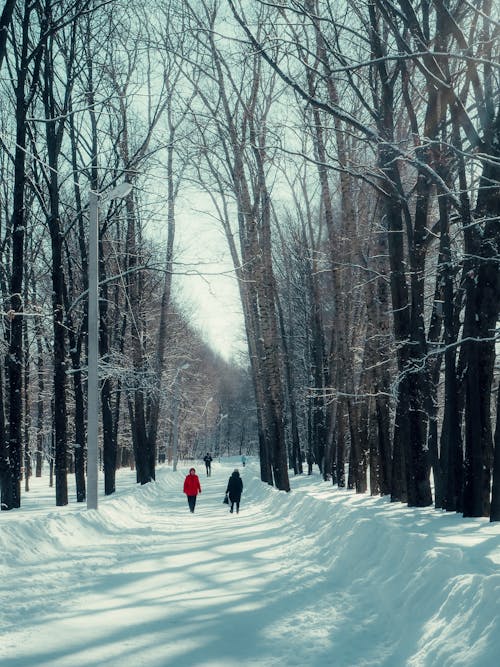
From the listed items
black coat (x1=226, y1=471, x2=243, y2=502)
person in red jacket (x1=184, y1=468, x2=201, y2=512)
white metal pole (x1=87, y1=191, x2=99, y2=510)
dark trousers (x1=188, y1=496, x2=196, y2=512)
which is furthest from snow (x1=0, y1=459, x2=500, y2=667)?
dark trousers (x1=188, y1=496, x2=196, y2=512)

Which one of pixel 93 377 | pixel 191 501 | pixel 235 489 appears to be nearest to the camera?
pixel 93 377

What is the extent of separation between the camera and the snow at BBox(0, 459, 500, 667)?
18.3 feet

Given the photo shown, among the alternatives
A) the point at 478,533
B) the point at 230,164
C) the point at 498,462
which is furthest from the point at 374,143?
the point at 230,164

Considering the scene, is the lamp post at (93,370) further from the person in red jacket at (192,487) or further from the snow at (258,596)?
the person in red jacket at (192,487)

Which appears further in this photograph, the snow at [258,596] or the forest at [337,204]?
the forest at [337,204]

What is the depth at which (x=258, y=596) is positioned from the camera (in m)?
8.05

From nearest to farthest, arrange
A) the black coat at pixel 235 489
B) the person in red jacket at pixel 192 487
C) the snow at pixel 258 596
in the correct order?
the snow at pixel 258 596 < the black coat at pixel 235 489 < the person in red jacket at pixel 192 487

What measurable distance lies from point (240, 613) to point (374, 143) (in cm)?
846

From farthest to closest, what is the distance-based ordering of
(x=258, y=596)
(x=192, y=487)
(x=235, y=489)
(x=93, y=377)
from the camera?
1. (x=192, y=487)
2. (x=235, y=489)
3. (x=93, y=377)
4. (x=258, y=596)

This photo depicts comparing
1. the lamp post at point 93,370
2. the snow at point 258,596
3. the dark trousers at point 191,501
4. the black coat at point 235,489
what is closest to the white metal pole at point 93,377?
the lamp post at point 93,370

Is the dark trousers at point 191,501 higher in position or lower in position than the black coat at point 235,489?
lower

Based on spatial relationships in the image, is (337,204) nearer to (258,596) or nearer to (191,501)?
(191,501)

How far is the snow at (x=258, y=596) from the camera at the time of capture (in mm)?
5578

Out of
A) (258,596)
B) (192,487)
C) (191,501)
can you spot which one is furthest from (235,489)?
(258,596)
